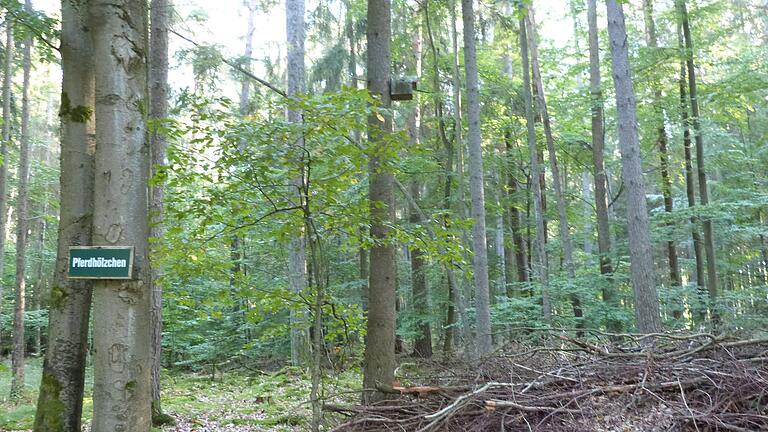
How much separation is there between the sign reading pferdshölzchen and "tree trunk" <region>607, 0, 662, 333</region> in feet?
26.4

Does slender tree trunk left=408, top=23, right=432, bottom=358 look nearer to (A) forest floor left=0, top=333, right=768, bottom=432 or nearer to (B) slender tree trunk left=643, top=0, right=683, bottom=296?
(B) slender tree trunk left=643, top=0, right=683, bottom=296

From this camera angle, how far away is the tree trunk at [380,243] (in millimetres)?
4863

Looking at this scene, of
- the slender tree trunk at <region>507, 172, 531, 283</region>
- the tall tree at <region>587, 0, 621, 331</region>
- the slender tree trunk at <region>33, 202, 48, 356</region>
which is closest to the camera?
the tall tree at <region>587, 0, 621, 331</region>

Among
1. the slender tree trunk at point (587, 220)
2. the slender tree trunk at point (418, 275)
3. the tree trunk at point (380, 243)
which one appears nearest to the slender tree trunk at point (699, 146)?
the slender tree trunk at point (587, 220)

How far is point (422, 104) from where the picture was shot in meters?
16.6

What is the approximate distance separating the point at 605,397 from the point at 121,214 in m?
3.61

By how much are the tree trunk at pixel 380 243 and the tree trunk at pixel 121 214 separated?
2099mm

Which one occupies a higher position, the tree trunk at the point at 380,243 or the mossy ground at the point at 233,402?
the tree trunk at the point at 380,243

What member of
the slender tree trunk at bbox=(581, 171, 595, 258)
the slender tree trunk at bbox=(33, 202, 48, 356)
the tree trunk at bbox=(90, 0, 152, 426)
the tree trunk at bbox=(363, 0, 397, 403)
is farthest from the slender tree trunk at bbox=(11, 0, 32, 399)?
the slender tree trunk at bbox=(581, 171, 595, 258)

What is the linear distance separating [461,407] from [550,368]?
1174mm

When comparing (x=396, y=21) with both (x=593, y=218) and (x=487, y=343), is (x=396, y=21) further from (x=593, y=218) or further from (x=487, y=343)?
(x=593, y=218)

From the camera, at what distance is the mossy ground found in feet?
20.9

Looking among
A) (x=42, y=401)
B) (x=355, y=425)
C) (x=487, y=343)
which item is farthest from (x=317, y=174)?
(x=487, y=343)

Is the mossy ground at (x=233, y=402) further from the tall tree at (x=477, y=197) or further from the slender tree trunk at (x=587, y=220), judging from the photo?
the slender tree trunk at (x=587, y=220)
